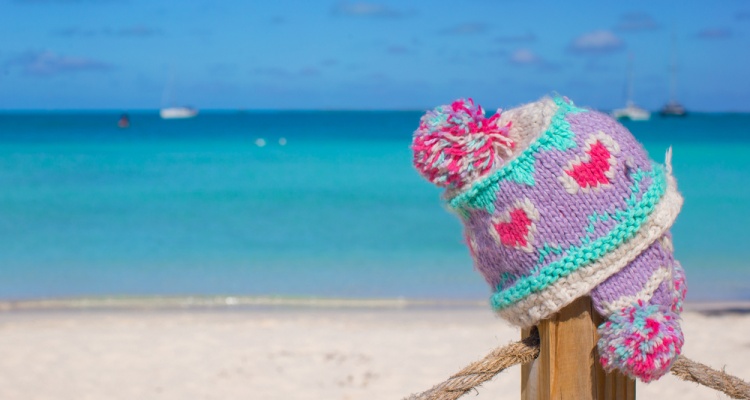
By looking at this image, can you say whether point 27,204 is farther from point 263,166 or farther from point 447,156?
point 447,156

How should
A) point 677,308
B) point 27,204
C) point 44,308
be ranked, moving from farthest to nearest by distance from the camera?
point 27,204 < point 44,308 < point 677,308

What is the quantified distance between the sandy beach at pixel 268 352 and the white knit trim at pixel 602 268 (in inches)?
142

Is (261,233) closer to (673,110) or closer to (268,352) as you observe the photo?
(268,352)

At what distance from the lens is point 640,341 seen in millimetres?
1339

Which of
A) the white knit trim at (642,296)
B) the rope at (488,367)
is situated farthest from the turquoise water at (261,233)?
the white knit trim at (642,296)

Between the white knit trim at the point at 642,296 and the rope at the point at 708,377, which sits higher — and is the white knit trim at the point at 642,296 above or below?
above

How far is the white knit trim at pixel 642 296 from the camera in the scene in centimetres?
138

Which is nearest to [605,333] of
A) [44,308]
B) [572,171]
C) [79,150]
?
[572,171]

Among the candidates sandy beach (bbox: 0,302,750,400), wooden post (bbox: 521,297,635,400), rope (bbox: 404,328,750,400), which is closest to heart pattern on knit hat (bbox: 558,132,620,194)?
wooden post (bbox: 521,297,635,400)

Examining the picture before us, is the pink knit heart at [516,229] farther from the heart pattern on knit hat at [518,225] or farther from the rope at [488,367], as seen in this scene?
the rope at [488,367]

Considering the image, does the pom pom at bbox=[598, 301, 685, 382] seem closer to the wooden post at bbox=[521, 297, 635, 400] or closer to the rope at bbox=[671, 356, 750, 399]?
the wooden post at bbox=[521, 297, 635, 400]

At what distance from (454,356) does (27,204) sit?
12.7m

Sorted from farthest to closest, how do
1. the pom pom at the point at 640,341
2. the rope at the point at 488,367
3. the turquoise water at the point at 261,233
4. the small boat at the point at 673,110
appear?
the small boat at the point at 673,110, the turquoise water at the point at 261,233, the rope at the point at 488,367, the pom pom at the point at 640,341

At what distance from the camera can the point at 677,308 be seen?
1.47 metres
